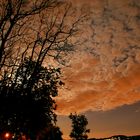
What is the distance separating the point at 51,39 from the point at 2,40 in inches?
391

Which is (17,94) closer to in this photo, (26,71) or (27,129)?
(26,71)

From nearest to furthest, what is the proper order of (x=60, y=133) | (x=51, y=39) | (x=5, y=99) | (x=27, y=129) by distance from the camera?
1. (x=51, y=39)
2. (x=5, y=99)
3. (x=27, y=129)
4. (x=60, y=133)

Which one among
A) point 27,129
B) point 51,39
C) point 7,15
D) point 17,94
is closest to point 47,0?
point 7,15

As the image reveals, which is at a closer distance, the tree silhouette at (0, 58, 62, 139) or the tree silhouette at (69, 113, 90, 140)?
the tree silhouette at (0, 58, 62, 139)

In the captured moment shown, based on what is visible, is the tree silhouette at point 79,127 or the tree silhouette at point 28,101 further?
the tree silhouette at point 79,127

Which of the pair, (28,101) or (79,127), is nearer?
(28,101)

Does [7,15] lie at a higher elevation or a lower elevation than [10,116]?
higher

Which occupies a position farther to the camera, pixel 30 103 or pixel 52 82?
pixel 52 82

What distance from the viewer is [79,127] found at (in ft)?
343

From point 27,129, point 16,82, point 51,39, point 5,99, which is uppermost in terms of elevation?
point 51,39

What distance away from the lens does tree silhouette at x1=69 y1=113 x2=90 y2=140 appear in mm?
103825

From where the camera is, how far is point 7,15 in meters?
23.8

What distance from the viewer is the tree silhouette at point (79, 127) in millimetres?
103825

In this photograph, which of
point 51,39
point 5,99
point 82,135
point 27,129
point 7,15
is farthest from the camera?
point 82,135
